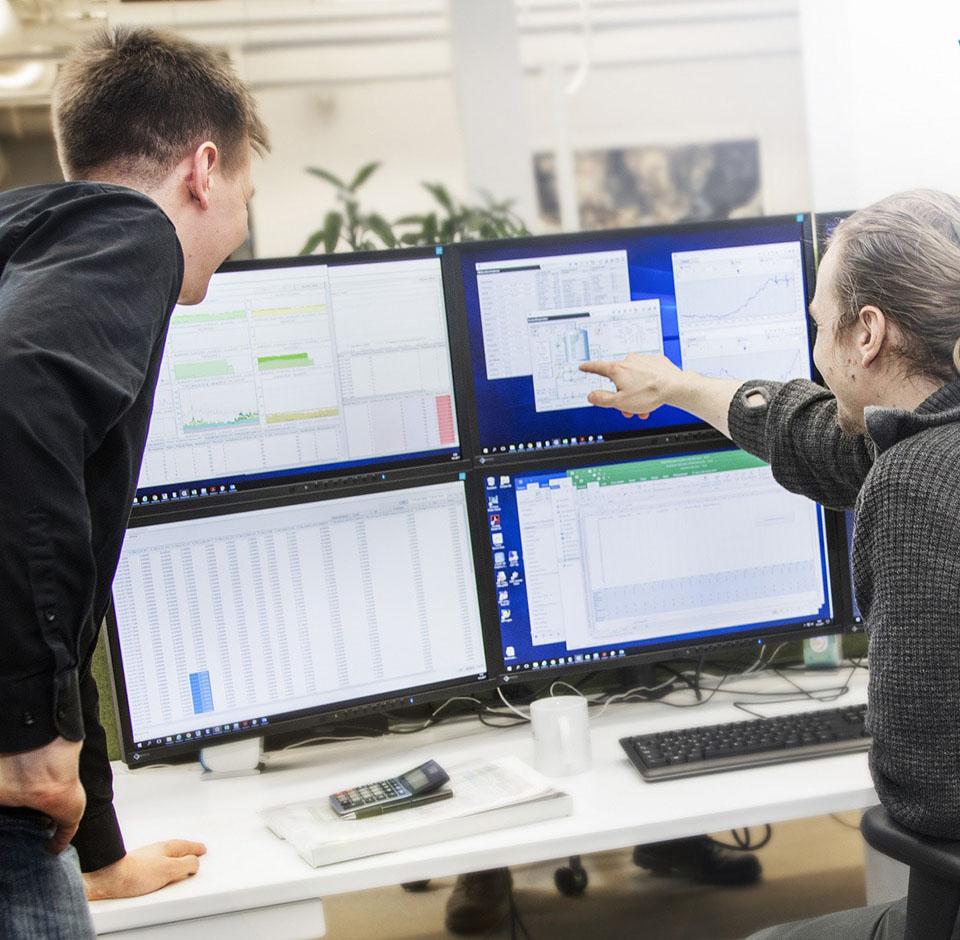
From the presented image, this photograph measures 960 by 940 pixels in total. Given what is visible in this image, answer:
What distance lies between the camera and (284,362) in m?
1.51

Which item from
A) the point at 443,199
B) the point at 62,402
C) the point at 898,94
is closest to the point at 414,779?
the point at 62,402

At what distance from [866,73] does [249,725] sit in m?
2.22

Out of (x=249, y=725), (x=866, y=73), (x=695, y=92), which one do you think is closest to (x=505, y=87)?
(x=695, y=92)

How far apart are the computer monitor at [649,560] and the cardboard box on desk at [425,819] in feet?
0.92

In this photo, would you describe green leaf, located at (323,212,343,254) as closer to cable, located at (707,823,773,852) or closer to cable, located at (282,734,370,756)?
cable, located at (282,734,370,756)

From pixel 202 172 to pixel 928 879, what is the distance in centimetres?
98

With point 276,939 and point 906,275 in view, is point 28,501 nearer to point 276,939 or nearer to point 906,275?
point 276,939

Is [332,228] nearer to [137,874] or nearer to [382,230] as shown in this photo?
[382,230]

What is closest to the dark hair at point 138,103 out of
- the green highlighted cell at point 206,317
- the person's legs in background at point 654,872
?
the green highlighted cell at point 206,317

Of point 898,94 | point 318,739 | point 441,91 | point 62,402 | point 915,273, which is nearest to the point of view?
point 62,402

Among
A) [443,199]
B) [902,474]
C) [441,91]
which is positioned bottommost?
[902,474]

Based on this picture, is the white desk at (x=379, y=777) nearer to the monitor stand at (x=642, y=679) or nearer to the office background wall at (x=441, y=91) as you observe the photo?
the monitor stand at (x=642, y=679)

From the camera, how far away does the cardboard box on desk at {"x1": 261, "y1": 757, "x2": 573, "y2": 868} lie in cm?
124

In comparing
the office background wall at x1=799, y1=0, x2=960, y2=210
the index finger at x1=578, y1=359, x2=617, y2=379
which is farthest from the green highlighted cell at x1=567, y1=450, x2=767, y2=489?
the office background wall at x1=799, y1=0, x2=960, y2=210
